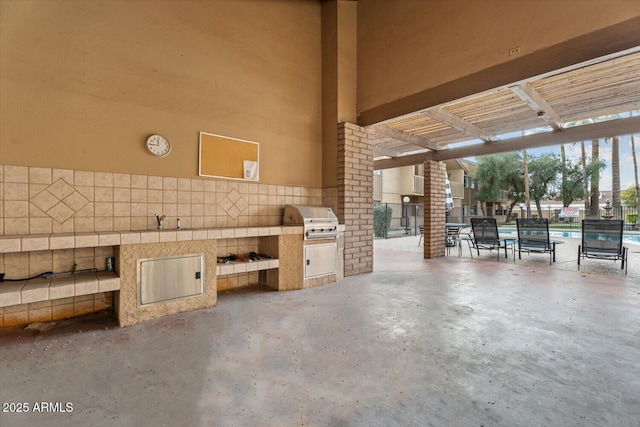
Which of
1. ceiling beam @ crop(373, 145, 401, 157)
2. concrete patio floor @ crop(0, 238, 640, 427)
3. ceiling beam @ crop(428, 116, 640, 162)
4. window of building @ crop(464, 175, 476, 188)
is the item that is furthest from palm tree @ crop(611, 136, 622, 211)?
concrete patio floor @ crop(0, 238, 640, 427)

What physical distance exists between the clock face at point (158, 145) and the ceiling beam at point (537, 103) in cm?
451

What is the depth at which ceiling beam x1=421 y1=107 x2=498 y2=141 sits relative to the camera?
5.08 meters

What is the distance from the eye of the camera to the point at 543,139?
5.83 meters

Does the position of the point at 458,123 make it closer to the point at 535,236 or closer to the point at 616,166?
the point at 535,236

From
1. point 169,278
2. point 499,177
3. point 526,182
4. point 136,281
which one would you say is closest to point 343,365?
point 169,278

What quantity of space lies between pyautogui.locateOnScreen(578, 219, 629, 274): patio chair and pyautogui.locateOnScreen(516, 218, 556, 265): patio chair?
57 centimetres

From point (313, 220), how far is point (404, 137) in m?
3.48

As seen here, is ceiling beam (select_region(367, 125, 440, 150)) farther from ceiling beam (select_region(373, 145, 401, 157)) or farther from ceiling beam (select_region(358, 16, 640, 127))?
ceiling beam (select_region(358, 16, 640, 127))

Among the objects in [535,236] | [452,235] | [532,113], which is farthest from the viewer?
[452,235]

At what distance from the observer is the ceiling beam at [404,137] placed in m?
5.86

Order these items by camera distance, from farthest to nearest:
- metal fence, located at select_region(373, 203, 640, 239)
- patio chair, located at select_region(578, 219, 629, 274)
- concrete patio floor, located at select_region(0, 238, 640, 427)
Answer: metal fence, located at select_region(373, 203, 640, 239), patio chair, located at select_region(578, 219, 629, 274), concrete patio floor, located at select_region(0, 238, 640, 427)

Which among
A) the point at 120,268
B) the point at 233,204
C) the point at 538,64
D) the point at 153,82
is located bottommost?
the point at 120,268

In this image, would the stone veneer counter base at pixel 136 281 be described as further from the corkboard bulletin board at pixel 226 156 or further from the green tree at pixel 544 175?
the green tree at pixel 544 175

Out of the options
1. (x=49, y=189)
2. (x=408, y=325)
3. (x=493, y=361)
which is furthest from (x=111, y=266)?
(x=493, y=361)
